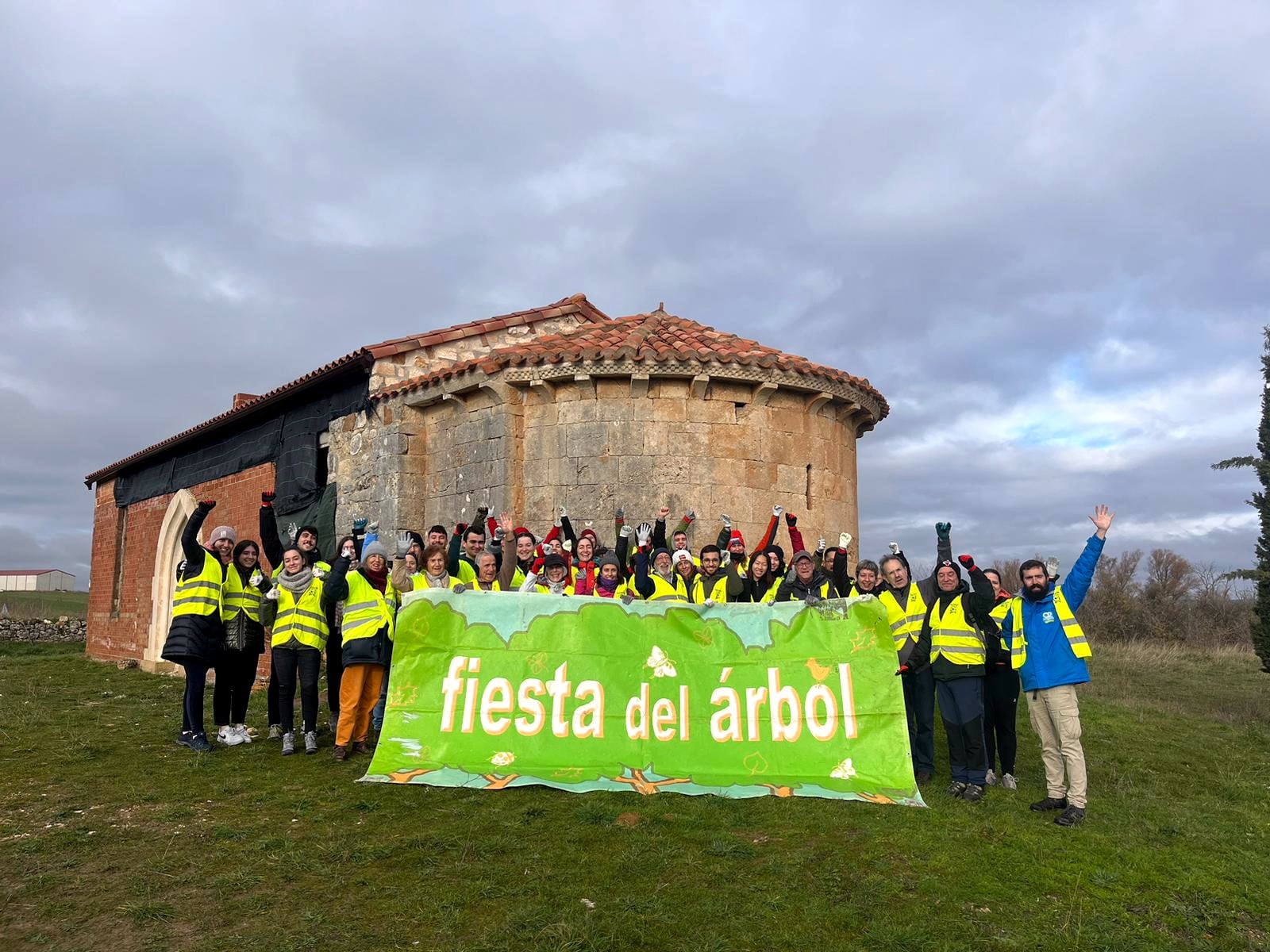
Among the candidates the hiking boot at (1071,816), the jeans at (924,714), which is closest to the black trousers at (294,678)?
the jeans at (924,714)

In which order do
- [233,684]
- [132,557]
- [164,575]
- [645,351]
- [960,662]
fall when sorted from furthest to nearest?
[132,557], [164,575], [645,351], [233,684], [960,662]

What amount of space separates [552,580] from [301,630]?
2.01 m

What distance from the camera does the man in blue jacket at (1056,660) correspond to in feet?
18.2

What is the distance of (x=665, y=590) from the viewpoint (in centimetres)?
701

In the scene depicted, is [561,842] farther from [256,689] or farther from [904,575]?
[256,689]

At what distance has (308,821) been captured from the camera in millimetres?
5105

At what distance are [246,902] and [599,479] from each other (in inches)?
260

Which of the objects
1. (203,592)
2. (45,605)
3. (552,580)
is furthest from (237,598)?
(45,605)

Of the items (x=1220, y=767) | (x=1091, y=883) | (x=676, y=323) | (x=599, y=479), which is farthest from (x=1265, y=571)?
(x=1091, y=883)

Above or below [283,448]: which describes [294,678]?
below

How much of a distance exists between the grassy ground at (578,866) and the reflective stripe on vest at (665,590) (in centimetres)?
178

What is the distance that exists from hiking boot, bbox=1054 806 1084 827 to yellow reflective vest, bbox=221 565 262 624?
616cm

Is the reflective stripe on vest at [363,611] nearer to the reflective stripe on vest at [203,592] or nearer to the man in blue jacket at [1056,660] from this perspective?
the reflective stripe on vest at [203,592]

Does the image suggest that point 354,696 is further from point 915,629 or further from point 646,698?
point 915,629
